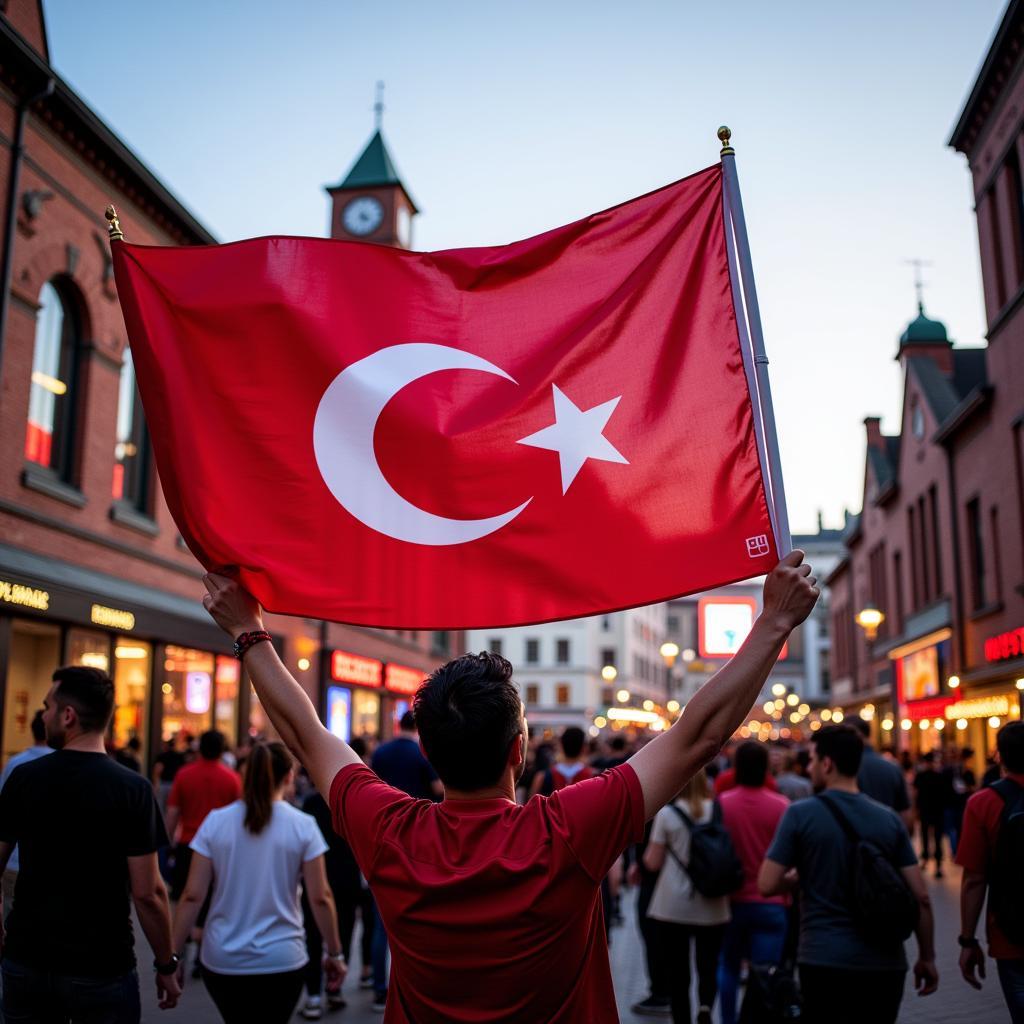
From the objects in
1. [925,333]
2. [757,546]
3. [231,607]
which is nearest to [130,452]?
[231,607]

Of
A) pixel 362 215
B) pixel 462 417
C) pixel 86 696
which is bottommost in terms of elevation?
pixel 86 696

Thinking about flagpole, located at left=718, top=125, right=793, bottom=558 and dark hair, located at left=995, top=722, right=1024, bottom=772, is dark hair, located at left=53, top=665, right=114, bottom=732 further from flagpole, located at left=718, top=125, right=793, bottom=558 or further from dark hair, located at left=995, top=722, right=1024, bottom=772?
dark hair, located at left=995, top=722, right=1024, bottom=772

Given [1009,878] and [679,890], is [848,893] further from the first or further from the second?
[679,890]

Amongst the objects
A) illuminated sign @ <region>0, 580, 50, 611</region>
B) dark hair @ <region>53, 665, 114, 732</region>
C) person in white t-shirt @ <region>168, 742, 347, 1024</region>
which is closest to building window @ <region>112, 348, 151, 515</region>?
illuminated sign @ <region>0, 580, 50, 611</region>

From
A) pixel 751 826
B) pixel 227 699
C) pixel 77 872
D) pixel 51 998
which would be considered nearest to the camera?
pixel 51 998

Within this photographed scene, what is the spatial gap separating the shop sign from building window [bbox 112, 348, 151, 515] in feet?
62.2

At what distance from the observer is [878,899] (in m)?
5.46

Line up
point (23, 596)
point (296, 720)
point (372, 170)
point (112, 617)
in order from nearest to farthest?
point (296, 720) → point (23, 596) → point (112, 617) → point (372, 170)

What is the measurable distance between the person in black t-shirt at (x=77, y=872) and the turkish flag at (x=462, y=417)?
146 centimetres

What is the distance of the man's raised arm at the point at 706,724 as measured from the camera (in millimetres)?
2760

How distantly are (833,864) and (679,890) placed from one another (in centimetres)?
240

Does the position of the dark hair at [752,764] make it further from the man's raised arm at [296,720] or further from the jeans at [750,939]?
the man's raised arm at [296,720]

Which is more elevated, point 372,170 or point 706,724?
point 372,170

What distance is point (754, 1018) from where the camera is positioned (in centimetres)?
682
